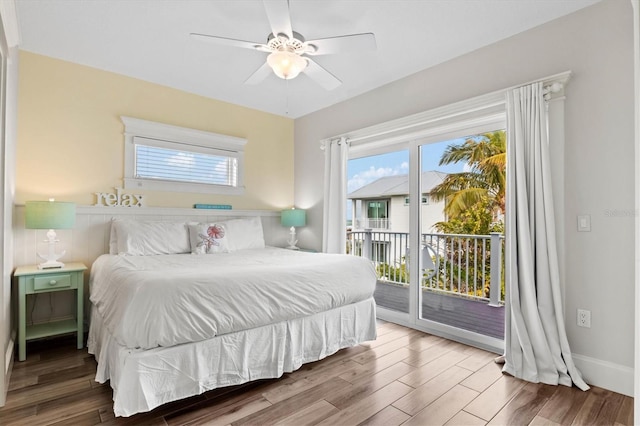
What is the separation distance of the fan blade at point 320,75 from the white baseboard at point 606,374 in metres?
2.70

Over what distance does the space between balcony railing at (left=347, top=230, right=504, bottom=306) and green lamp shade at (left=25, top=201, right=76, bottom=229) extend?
10.3 ft

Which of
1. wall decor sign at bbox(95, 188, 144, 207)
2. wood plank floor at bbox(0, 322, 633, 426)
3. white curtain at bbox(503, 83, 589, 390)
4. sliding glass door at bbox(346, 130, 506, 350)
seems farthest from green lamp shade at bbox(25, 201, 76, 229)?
white curtain at bbox(503, 83, 589, 390)

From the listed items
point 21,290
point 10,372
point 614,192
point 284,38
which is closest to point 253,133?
point 284,38

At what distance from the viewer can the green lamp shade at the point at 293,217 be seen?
14.4ft

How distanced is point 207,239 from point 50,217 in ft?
4.10

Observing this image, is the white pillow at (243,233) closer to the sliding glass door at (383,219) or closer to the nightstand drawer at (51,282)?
the sliding glass door at (383,219)

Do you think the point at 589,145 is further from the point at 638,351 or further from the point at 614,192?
the point at 638,351

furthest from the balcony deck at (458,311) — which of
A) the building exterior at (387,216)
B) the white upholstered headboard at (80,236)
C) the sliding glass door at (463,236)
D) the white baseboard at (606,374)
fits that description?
the white upholstered headboard at (80,236)

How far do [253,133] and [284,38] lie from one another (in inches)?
90.0

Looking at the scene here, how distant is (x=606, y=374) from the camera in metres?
2.16

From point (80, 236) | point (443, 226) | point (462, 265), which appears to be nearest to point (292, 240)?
point (443, 226)

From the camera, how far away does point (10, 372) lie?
2.30 m

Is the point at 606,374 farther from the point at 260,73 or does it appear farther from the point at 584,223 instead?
the point at 260,73

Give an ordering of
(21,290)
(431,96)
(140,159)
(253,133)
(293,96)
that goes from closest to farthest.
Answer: (21,290), (431,96), (140,159), (293,96), (253,133)
